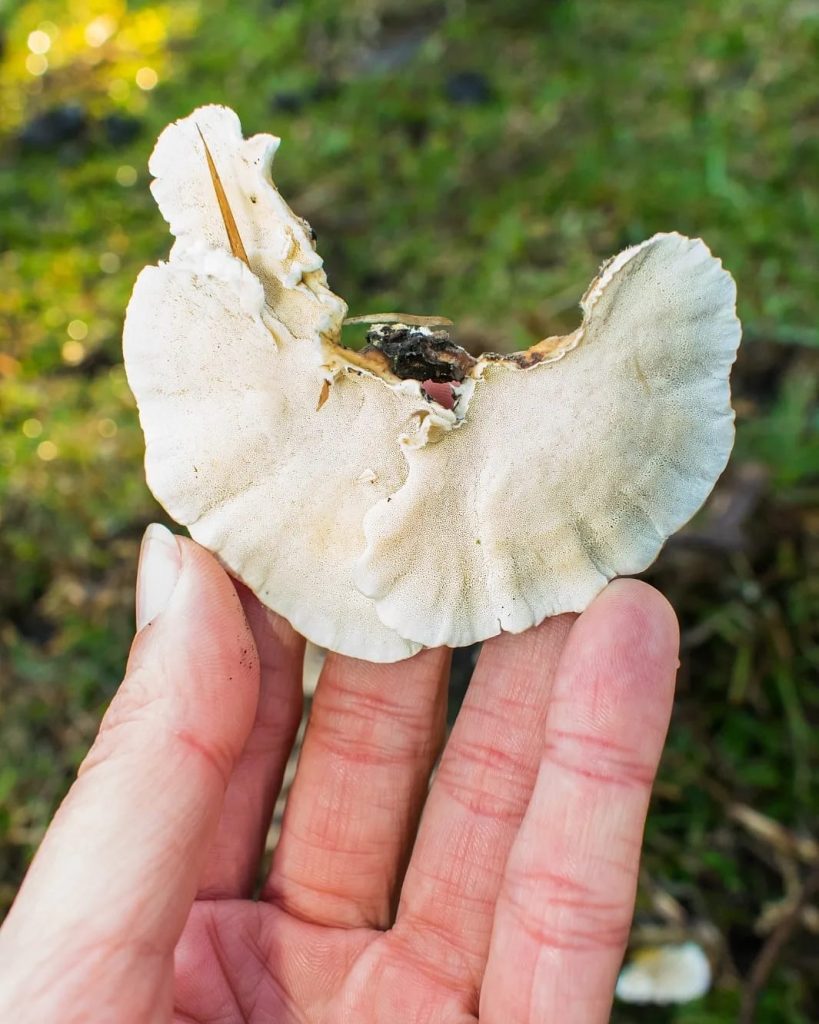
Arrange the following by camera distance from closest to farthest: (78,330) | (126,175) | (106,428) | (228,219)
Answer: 1. (228,219)
2. (106,428)
3. (78,330)
4. (126,175)

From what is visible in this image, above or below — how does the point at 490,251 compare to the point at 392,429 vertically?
above

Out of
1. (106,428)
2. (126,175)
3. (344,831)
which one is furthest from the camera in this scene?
(126,175)

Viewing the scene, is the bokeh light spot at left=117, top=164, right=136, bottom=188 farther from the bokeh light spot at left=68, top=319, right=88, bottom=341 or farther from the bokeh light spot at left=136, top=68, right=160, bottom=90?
the bokeh light spot at left=68, top=319, right=88, bottom=341

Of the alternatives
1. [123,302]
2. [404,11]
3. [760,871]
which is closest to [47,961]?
[760,871]

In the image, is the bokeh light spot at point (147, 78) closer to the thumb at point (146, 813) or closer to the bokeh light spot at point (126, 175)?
the bokeh light spot at point (126, 175)

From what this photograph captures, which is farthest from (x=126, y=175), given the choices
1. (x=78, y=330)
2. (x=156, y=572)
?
(x=156, y=572)

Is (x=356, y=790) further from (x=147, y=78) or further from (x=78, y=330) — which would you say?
(x=147, y=78)
